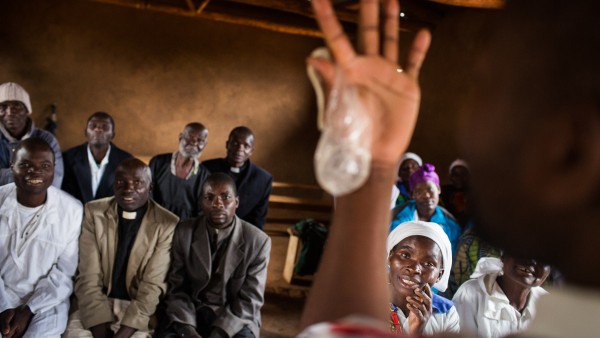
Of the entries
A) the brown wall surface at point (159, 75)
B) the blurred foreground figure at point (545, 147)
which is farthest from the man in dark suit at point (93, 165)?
the brown wall surface at point (159, 75)

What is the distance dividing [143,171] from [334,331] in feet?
10.9

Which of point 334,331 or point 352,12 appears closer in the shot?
point 334,331

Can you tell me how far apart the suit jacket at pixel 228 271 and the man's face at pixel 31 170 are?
0.88 meters

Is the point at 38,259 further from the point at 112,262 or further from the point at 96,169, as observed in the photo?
the point at 96,169

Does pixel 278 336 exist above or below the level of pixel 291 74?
below

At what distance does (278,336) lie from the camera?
17.5 feet

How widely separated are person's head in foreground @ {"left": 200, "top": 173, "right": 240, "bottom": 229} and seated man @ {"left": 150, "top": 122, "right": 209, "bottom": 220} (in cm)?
96

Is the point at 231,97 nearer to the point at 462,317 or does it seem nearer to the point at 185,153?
the point at 185,153

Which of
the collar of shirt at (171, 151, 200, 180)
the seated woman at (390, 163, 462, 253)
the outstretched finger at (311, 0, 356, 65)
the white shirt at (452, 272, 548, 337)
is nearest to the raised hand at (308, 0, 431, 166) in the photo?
the outstretched finger at (311, 0, 356, 65)

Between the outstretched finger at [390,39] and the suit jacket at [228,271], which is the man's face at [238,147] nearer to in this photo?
the suit jacket at [228,271]

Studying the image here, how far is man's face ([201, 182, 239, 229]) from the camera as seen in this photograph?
3.81 meters

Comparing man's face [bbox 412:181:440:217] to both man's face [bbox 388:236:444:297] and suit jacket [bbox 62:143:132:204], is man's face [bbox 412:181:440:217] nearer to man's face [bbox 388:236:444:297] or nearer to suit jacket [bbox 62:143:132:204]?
man's face [bbox 388:236:444:297]

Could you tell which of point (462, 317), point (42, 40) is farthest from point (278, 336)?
point (42, 40)

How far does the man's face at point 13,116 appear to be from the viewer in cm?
494
